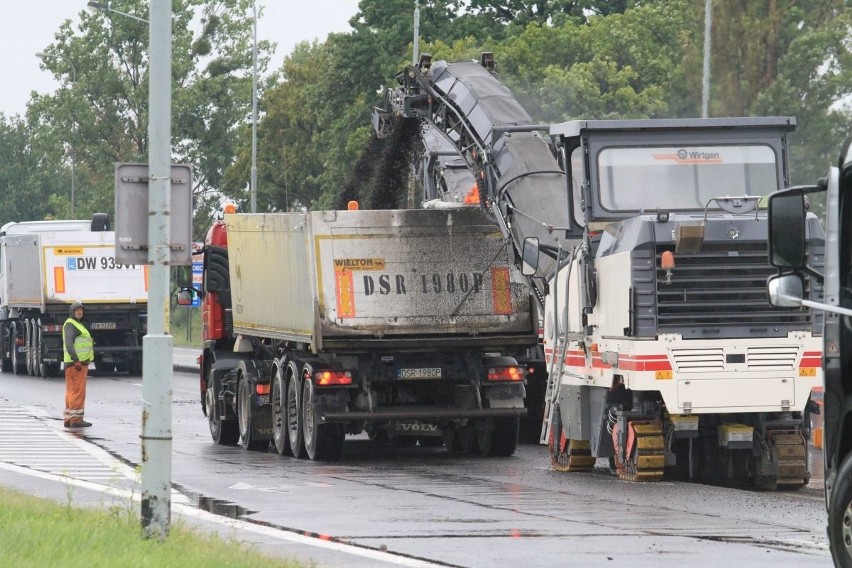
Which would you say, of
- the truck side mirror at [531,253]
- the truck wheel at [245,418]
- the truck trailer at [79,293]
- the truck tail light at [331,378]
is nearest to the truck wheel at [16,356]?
the truck trailer at [79,293]

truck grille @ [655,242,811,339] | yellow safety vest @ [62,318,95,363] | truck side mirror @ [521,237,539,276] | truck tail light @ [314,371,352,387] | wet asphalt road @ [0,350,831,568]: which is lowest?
wet asphalt road @ [0,350,831,568]

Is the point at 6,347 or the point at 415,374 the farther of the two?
the point at 6,347

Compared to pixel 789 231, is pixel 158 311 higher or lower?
lower

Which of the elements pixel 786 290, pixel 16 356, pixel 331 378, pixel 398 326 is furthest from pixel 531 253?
pixel 16 356

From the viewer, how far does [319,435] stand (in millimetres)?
21812

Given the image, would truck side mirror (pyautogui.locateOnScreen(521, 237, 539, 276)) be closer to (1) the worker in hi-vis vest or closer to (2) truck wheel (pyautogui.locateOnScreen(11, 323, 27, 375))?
(1) the worker in hi-vis vest

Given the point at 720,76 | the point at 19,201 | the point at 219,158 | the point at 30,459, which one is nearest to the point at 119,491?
the point at 30,459

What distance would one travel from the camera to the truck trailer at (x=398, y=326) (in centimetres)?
2164

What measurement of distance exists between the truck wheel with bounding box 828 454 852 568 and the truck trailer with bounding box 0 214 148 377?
35131 millimetres

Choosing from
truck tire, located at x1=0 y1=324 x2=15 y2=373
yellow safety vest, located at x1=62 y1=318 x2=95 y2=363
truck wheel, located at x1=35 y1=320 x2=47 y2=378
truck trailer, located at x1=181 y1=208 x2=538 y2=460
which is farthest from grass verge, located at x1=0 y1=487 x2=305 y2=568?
truck tire, located at x1=0 y1=324 x2=15 y2=373

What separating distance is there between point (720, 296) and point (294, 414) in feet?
21.4

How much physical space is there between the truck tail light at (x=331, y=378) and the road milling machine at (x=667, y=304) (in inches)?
92.4

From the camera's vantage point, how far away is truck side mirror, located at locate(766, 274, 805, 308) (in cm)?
973

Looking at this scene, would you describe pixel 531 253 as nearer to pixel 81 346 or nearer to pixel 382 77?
pixel 81 346
